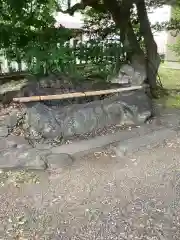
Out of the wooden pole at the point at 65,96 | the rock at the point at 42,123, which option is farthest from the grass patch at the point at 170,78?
the rock at the point at 42,123

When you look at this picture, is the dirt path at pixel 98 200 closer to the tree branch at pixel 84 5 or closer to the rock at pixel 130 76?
the rock at pixel 130 76

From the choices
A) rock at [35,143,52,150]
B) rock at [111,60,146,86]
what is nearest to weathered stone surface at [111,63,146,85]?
rock at [111,60,146,86]

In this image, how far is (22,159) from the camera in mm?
3771

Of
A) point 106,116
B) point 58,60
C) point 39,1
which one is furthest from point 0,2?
point 106,116

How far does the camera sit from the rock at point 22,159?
3697 millimetres

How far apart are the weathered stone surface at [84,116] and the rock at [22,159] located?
1.45ft

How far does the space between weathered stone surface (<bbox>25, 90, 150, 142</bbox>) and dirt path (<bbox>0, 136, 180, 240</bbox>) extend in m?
0.61

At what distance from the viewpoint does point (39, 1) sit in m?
5.98

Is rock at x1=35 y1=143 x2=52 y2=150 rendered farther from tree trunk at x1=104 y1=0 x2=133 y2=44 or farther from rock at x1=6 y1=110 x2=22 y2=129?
tree trunk at x1=104 y1=0 x2=133 y2=44

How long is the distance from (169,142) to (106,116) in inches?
36.5

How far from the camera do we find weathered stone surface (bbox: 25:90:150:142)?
14.0 feet

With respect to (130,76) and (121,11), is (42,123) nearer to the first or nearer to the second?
(130,76)

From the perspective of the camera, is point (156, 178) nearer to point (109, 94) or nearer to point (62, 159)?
point (62, 159)

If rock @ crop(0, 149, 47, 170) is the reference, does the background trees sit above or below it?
above
